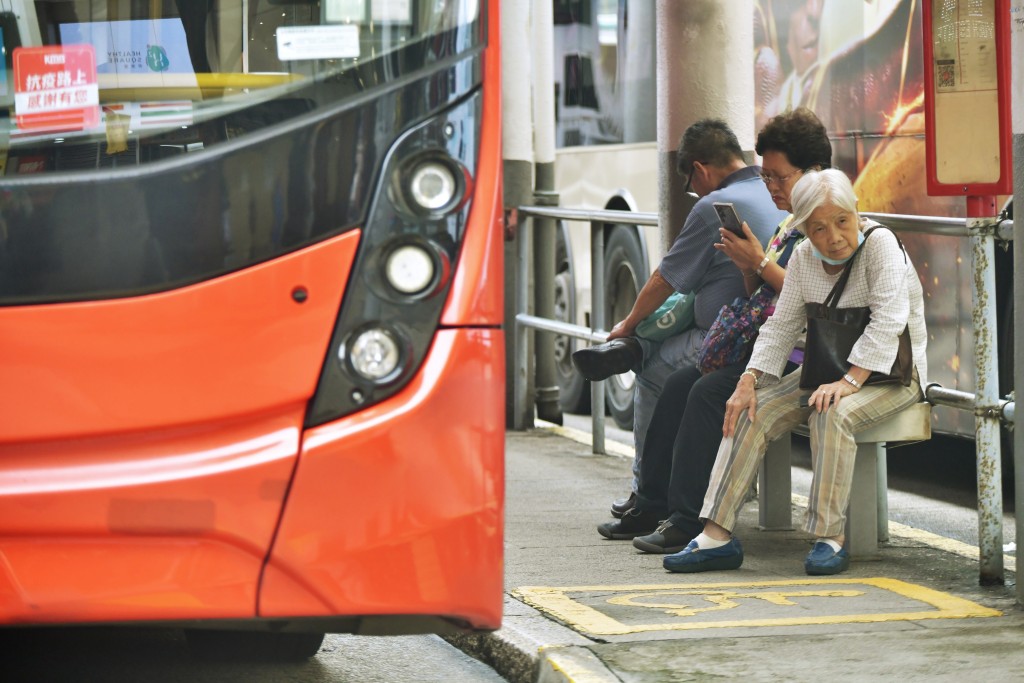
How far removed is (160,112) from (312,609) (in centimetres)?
98

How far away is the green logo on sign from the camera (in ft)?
10.8

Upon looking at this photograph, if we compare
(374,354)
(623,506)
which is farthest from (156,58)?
(623,506)

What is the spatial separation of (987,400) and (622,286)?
5648 mm

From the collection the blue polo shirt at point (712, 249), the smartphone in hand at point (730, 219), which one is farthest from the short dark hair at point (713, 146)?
the smartphone in hand at point (730, 219)

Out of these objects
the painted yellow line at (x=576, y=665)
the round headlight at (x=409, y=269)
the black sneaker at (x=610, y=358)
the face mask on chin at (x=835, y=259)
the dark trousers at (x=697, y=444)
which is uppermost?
the round headlight at (x=409, y=269)

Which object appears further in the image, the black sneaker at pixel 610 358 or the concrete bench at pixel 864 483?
the black sneaker at pixel 610 358

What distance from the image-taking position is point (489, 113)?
10.9 ft

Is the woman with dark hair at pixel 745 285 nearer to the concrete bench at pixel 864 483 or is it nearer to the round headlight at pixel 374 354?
the concrete bench at pixel 864 483

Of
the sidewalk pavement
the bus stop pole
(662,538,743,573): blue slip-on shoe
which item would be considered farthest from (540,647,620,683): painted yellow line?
the bus stop pole

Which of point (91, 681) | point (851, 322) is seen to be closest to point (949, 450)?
point (851, 322)

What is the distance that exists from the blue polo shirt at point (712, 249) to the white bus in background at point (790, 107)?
0.85 metres

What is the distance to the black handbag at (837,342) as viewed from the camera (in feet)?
17.3

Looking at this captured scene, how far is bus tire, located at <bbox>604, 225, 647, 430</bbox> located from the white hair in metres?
4.58

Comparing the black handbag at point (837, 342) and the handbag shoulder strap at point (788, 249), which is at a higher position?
the handbag shoulder strap at point (788, 249)
